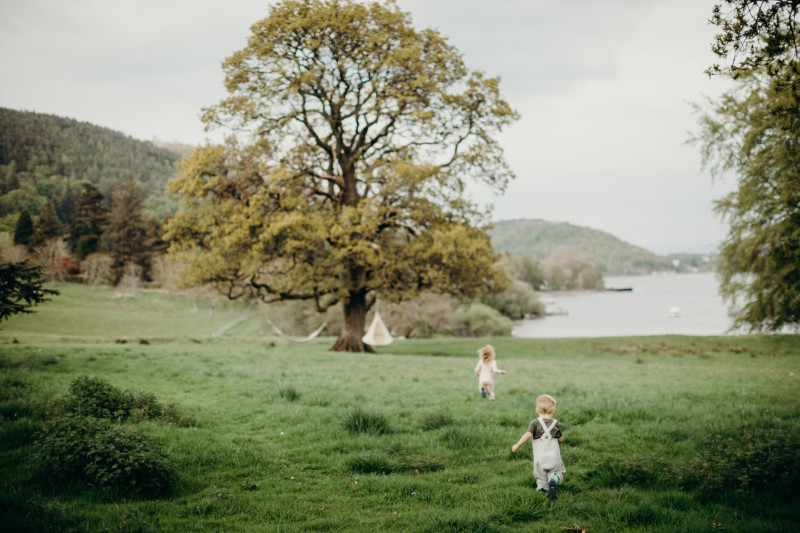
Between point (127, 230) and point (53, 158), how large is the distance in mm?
25369

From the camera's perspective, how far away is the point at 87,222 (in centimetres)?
3048

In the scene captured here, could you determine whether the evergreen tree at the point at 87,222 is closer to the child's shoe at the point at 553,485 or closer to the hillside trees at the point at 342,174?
the hillside trees at the point at 342,174

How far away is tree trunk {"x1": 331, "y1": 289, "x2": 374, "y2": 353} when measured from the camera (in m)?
22.9

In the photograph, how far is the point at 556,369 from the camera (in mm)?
16016

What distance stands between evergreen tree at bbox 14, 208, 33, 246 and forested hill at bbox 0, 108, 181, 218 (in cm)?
38

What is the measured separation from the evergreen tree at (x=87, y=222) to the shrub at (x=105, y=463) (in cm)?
2842

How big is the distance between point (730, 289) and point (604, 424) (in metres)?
20.3

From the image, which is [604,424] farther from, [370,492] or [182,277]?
[182,277]

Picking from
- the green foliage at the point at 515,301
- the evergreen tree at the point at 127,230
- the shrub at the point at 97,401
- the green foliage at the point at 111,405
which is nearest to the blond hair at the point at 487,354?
the green foliage at the point at 111,405

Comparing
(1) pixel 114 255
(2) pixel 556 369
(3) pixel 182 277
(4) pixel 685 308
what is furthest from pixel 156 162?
(4) pixel 685 308

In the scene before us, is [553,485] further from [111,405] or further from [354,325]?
[354,325]

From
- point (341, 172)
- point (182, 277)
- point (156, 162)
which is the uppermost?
point (156, 162)

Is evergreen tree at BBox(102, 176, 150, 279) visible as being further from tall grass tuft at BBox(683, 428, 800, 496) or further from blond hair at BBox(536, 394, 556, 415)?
tall grass tuft at BBox(683, 428, 800, 496)

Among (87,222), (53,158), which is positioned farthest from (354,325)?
(87,222)
